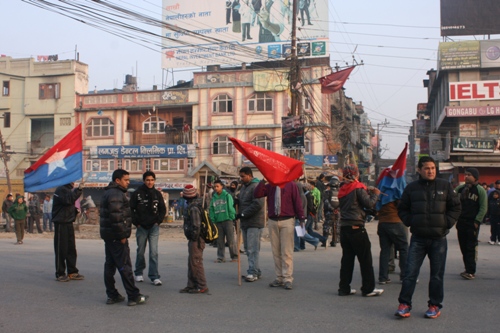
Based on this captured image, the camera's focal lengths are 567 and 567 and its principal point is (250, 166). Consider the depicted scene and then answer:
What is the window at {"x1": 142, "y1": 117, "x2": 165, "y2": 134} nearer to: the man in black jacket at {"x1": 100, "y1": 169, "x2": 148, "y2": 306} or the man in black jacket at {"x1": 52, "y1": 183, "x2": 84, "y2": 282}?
the man in black jacket at {"x1": 52, "y1": 183, "x2": 84, "y2": 282}

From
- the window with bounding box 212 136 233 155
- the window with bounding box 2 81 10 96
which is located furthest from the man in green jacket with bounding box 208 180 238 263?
the window with bounding box 2 81 10 96

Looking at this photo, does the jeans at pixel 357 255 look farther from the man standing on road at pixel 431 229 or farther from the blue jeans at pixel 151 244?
the blue jeans at pixel 151 244

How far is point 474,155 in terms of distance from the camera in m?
39.9

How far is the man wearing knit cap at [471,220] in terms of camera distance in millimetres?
9297

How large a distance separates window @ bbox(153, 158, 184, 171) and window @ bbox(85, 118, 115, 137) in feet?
15.6

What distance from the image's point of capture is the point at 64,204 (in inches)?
376

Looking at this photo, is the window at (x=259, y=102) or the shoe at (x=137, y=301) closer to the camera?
the shoe at (x=137, y=301)

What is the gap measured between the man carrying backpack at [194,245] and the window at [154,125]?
38.8 meters

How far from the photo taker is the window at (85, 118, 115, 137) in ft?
156

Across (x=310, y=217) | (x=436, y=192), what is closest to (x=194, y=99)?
(x=310, y=217)

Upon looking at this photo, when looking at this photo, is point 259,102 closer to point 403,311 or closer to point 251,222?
point 251,222

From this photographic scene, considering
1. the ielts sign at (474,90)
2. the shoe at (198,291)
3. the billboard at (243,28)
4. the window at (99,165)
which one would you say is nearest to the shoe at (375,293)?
the shoe at (198,291)

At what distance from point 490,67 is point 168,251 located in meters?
38.0

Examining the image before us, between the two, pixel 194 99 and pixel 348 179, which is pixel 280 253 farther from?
pixel 194 99
